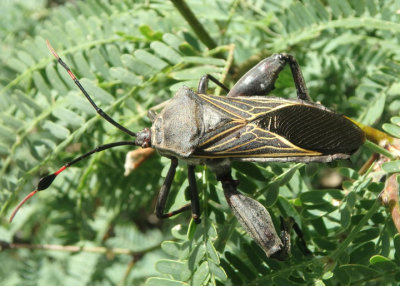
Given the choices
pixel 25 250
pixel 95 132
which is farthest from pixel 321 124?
pixel 25 250

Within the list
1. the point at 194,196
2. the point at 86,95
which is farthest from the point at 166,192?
the point at 86,95

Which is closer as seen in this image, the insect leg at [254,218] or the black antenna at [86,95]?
the insect leg at [254,218]

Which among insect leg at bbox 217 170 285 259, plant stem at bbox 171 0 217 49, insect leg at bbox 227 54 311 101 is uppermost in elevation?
plant stem at bbox 171 0 217 49

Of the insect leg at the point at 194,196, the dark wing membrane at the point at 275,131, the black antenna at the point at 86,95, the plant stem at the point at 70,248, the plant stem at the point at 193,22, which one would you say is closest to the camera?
the insect leg at the point at 194,196

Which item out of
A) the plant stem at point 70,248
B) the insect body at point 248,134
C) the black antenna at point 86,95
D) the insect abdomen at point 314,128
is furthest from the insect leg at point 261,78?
the plant stem at point 70,248

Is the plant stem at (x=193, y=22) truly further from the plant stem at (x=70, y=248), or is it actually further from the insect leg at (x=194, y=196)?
the plant stem at (x=70, y=248)

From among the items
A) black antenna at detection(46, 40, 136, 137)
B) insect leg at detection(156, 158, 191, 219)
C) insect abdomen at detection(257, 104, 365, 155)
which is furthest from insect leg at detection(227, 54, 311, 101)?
black antenna at detection(46, 40, 136, 137)

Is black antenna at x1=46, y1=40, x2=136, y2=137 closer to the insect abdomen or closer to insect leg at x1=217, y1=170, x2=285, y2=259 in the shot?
insect leg at x1=217, y1=170, x2=285, y2=259
